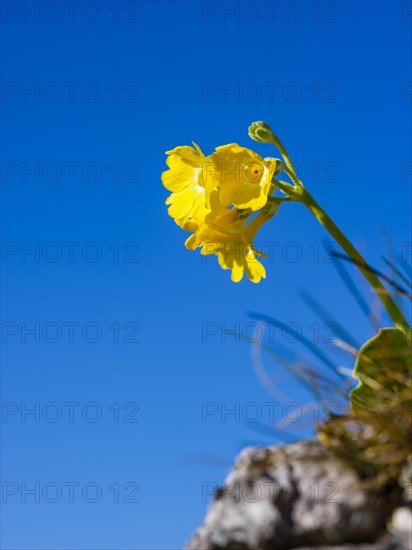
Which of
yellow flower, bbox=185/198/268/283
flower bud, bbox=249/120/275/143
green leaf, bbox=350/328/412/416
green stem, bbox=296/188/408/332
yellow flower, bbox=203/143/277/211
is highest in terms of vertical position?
flower bud, bbox=249/120/275/143

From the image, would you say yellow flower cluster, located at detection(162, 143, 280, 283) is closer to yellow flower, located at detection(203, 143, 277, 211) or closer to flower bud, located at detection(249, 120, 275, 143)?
yellow flower, located at detection(203, 143, 277, 211)

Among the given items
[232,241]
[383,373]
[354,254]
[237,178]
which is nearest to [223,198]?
[237,178]

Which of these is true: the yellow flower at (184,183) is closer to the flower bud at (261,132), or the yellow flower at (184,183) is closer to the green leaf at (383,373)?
the flower bud at (261,132)

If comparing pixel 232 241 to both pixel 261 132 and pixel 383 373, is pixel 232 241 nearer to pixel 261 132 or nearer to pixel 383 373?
pixel 261 132

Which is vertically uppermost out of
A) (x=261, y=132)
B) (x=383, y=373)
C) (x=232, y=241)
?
(x=261, y=132)

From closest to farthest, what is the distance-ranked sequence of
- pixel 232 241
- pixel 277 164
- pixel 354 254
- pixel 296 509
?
1. pixel 296 509
2. pixel 354 254
3. pixel 277 164
4. pixel 232 241

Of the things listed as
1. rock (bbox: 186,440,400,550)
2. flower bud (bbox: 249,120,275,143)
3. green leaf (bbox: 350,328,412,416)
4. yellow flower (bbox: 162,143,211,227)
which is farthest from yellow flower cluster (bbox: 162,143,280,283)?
rock (bbox: 186,440,400,550)
